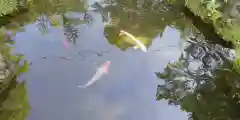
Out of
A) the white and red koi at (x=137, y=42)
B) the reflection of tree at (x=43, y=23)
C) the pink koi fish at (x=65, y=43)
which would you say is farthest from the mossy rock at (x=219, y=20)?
the reflection of tree at (x=43, y=23)

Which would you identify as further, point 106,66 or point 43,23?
point 43,23

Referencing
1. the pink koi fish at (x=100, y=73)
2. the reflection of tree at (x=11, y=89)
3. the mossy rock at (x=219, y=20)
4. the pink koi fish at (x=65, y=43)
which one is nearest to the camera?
the reflection of tree at (x=11, y=89)

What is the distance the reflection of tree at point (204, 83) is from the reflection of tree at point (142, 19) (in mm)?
246

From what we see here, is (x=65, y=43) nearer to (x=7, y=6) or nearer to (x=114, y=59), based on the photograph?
(x=114, y=59)

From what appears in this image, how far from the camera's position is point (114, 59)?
201 centimetres

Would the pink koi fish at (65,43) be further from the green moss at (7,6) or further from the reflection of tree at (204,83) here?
the reflection of tree at (204,83)

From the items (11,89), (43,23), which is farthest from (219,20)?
(11,89)

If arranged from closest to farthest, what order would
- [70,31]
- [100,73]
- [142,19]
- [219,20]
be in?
1. [100,73]
2. [219,20]
3. [70,31]
4. [142,19]

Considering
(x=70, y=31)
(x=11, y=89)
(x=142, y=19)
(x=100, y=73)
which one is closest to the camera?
(x=11, y=89)

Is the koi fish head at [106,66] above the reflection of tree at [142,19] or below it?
below

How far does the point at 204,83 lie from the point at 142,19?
25.2 inches

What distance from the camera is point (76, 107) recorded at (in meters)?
1.77

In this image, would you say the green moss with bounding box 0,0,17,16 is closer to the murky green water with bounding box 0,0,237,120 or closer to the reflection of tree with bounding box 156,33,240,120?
the murky green water with bounding box 0,0,237,120

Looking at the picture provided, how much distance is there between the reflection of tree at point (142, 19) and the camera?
217cm
